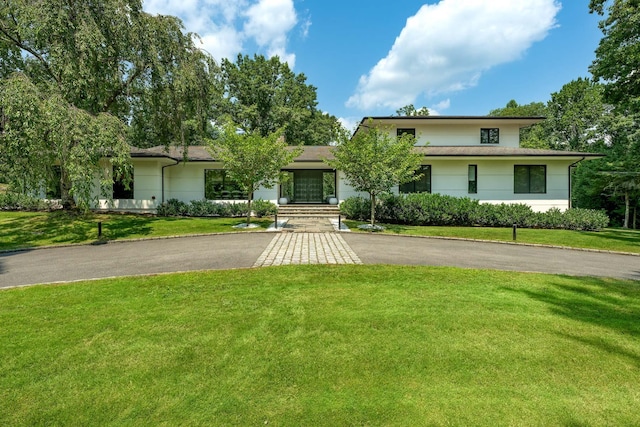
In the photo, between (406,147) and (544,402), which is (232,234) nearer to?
(406,147)

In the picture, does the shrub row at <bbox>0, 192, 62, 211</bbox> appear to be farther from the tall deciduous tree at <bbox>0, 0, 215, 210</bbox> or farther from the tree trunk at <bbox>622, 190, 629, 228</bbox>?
the tree trunk at <bbox>622, 190, 629, 228</bbox>

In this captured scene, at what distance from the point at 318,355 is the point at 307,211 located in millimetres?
16126

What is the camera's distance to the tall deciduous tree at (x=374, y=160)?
1303cm

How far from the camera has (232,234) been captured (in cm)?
1267

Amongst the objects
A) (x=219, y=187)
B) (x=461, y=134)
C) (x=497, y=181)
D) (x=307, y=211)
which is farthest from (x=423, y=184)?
(x=219, y=187)

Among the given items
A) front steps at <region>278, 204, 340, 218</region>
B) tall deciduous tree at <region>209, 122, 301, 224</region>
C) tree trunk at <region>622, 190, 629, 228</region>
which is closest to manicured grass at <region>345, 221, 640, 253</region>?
front steps at <region>278, 204, 340, 218</region>

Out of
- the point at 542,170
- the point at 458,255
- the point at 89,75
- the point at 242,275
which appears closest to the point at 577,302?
the point at 458,255

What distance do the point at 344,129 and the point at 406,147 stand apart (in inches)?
112

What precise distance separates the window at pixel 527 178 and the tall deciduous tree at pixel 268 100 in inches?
932

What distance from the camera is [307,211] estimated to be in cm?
1938

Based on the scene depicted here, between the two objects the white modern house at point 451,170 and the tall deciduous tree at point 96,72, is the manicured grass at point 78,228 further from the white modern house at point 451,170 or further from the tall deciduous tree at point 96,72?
the white modern house at point 451,170

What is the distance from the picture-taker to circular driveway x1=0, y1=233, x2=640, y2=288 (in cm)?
729

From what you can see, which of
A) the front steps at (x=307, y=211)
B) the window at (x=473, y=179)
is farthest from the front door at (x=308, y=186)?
the window at (x=473, y=179)

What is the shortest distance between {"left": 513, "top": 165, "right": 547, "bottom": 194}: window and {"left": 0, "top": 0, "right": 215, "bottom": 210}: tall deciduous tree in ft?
60.7
